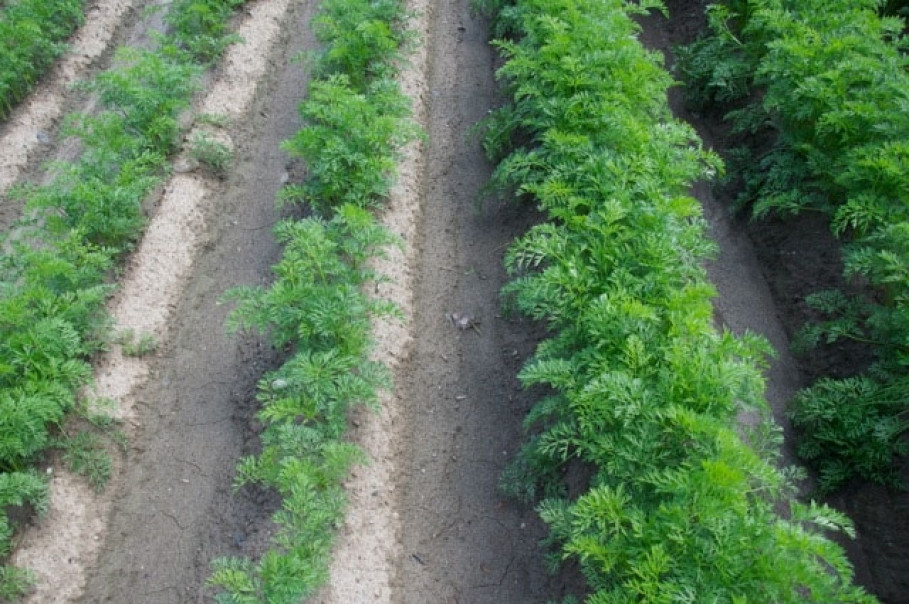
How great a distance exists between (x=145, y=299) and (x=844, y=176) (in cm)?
652

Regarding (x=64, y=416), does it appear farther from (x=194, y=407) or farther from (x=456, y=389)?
(x=456, y=389)

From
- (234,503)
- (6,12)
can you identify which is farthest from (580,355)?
(6,12)

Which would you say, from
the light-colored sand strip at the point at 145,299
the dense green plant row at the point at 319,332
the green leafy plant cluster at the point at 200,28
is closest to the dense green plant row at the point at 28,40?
the green leafy plant cluster at the point at 200,28

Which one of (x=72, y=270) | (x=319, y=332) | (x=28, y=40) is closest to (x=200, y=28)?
(x=28, y=40)

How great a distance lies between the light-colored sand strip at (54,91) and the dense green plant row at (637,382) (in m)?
6.75

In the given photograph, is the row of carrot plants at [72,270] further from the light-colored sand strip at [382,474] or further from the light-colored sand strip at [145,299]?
the light-colored sand strip at [382,474]

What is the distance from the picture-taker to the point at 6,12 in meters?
9.88

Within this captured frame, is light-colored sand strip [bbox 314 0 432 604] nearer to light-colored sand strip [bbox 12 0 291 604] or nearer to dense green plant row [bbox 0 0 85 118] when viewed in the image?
light-colored sand strip [bbox 12 0 291 604]

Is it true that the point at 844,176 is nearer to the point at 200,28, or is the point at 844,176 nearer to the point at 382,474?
the point at 382,474

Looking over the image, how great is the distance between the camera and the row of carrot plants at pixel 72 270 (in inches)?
207

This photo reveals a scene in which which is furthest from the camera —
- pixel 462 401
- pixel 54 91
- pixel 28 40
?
pixel 54 91

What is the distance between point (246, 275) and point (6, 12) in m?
6.21

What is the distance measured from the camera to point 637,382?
4242mm

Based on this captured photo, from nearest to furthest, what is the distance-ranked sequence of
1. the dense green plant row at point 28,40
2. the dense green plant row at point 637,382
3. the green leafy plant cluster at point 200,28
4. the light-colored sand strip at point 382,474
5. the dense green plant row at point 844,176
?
the dense green plant row at point 637,382 → the light-colored sand strip at point 382,474 → the dense green plant row at point 844,176 → the green leafy plant cluster at point 200,28 → the dense green plant row at point 28,40
